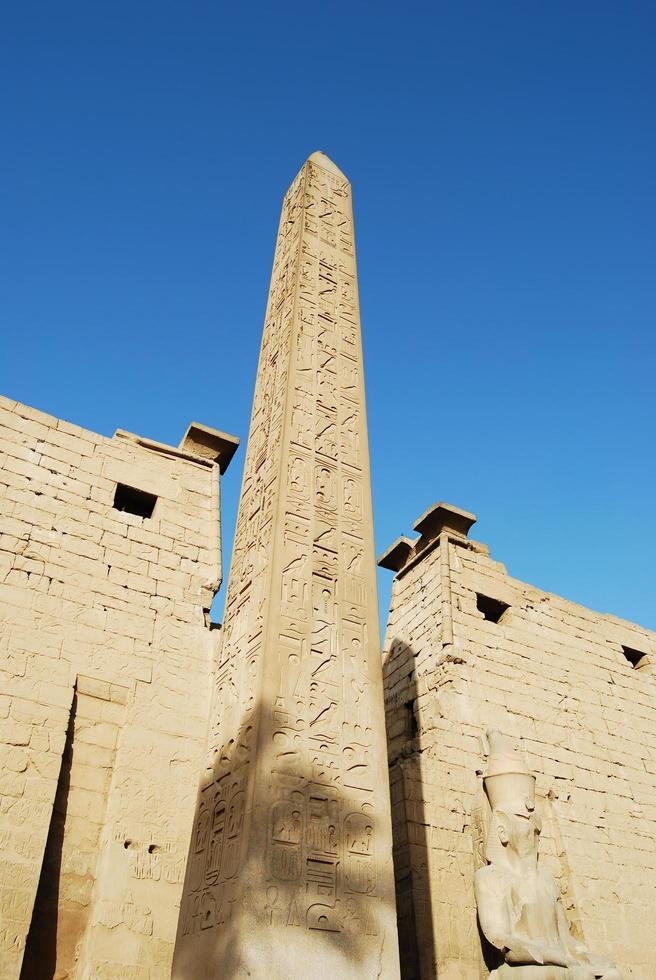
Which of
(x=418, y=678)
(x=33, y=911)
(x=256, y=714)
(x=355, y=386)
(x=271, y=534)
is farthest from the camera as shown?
(x=418, y=678)

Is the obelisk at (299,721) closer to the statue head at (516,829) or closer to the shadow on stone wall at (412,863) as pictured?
the statue head at (516,829)

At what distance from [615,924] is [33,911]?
4934 millimetres

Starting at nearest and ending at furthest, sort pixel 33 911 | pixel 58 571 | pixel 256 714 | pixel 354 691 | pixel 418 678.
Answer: pixel 256 714, pixel 354 691, pixel 33 911, pixel 58 571, pixel 418 678

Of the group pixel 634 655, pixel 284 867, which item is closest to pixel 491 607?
pixel 634 655

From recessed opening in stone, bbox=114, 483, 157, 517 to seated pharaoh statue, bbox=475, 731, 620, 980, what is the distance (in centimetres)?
344

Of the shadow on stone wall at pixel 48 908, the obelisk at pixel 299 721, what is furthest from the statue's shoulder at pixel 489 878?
the shadow on stone wall at pixel 48 908

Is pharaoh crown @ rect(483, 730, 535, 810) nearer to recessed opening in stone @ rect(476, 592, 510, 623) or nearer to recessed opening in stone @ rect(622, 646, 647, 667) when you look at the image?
recessed opening in stone @ rect(476, 592, 510, 623)

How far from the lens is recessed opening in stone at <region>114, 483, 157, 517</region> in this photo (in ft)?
22.1

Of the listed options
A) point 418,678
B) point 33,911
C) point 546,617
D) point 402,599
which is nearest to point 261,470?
point 33,911

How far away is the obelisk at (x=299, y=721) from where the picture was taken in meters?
3.17

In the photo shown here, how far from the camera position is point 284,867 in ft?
10.6

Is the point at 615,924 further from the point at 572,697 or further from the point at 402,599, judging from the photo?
the point at 402,599

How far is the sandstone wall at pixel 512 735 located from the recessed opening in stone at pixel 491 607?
0.07 metres

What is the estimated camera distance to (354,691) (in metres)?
3.93
